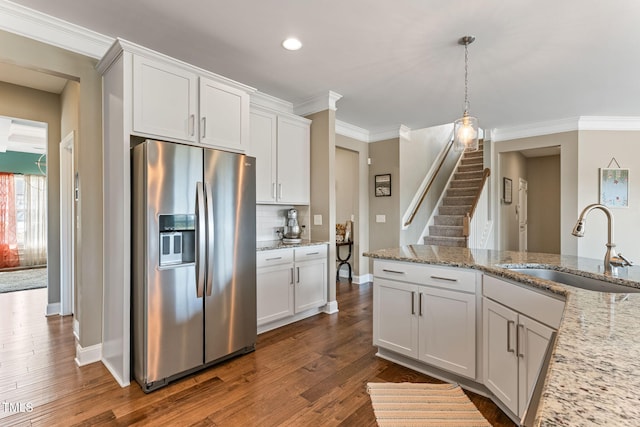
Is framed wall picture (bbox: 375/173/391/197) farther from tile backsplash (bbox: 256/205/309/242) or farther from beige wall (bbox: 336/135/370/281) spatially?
tile backsplash (bbox: 256/205/309/242)

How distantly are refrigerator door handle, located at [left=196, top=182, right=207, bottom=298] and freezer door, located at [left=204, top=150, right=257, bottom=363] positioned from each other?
2.0 inches

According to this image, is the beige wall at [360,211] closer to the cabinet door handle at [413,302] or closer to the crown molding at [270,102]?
the crown molding at [270,102]

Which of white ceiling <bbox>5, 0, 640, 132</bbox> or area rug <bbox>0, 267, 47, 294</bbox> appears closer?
white ceiling <bbox>5, 0, 640, 132</bbox>

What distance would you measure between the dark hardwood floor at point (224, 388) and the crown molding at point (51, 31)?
253cm

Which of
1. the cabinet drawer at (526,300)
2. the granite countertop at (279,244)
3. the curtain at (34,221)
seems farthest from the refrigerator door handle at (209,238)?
the curtain at (34,221)

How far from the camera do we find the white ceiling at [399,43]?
2.25m

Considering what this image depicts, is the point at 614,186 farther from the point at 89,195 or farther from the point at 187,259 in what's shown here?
the point at 89,195

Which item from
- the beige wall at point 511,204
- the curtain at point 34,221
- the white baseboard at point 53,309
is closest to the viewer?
the white baseboard at point 53,309

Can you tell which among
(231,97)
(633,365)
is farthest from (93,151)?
(633,365)

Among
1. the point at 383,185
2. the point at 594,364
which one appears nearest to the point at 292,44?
the point at 594,364

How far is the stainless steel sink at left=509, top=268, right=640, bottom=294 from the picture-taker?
5.35ft

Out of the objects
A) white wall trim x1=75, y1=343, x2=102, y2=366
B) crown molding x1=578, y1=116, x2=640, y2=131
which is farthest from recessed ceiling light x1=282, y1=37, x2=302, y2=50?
crown molding x1=578, y1=116, x2=640, y2=131

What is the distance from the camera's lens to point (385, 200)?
5477 mm

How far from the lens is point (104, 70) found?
8.46 feet
